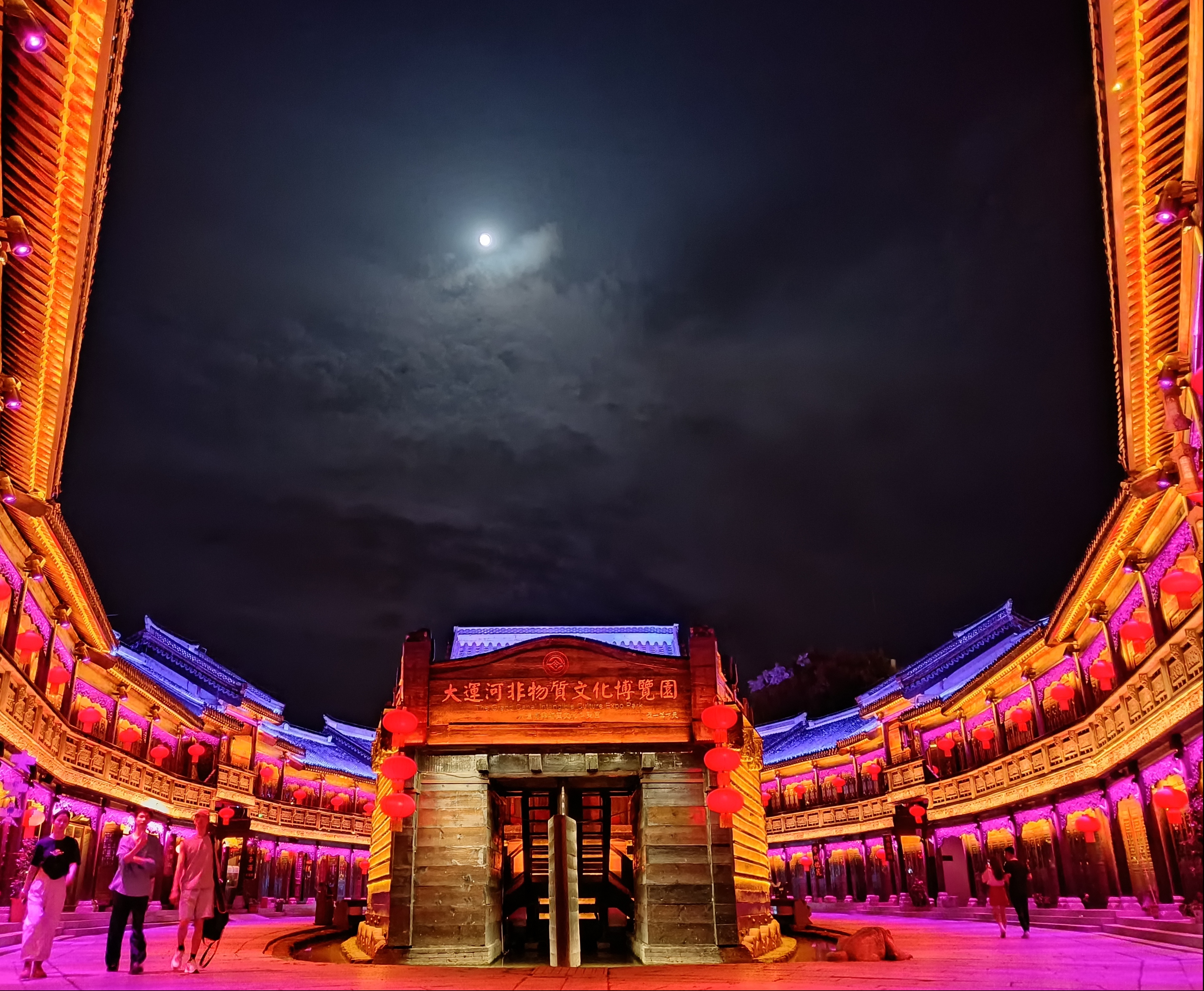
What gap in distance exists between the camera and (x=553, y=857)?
9.83 meters

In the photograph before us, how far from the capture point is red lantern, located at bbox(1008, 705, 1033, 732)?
23406 millimetres

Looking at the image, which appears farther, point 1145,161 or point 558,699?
point 558,699

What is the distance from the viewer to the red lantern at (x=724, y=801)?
10.6 m

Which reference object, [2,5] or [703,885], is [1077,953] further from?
[2,5]

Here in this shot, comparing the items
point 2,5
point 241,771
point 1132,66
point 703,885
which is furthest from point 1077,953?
point 241,771

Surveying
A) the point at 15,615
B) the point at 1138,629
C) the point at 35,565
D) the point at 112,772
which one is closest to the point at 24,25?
the point at 35,565

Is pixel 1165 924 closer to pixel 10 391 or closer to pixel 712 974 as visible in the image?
pixel 712 974

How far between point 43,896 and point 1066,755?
2126 cm

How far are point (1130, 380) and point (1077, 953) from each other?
7923mm

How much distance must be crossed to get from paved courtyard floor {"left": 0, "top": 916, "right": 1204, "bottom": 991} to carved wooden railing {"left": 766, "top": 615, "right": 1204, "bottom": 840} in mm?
4580

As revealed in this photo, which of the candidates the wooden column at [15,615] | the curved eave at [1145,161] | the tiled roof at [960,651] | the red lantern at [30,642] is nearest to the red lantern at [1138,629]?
the curved eave at [1145,161]

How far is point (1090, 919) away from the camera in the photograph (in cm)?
Result: 1642

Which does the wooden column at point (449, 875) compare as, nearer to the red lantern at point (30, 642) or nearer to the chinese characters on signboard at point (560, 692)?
the chinese characters on signboard at point (560, 692)

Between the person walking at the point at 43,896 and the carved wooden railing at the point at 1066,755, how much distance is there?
1594 centimetres
